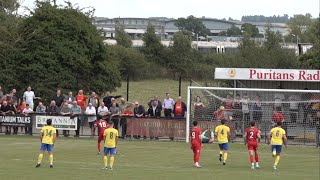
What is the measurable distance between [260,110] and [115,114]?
7.01 meters

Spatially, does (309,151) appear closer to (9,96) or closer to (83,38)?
Result: (9,96)

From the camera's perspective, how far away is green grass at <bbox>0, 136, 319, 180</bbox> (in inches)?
1009

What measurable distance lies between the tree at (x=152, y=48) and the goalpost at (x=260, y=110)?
142 feet

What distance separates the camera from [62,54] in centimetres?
5138

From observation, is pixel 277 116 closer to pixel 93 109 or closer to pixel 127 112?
pixel 127 112

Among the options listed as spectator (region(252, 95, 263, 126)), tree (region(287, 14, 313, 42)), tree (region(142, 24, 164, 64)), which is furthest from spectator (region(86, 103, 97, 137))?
tree (region(287, 14, 313, 42))

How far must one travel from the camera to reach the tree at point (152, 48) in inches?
3302

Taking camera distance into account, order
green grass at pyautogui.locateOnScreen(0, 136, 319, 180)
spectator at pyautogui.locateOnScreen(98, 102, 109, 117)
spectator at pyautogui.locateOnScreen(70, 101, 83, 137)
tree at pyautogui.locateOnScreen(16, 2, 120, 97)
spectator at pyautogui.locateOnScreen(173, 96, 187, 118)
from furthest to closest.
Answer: tree at pyautogui.locateOnScreen(16, 2, 120, 97), spectator at pyautogui.locateOnScreen(70, 101, 83, 137), spectator at pyautogui.locateOnScreen(173, 96, 187, 118), spectator at pyautogui.locateOnScreen(98, 102, 109, 117), green grass at pyautogui.locateOnScreen(0, 136, 319, 180)

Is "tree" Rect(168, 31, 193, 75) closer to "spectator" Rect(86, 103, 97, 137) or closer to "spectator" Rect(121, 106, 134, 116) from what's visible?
"spectator" Rect(121, 106, 134, 116)

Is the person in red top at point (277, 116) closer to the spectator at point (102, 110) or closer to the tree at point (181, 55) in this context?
the spectator at point (102, 110)

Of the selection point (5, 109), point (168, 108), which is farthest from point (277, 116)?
point (5, 109)

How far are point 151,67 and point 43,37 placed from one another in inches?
949

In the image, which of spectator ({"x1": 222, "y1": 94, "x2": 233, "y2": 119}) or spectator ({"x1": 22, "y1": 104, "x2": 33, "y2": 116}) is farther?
spectator ({"x1": 22, "y1": 104, "x2": 33, "y2": 116})

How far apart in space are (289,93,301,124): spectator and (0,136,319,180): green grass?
138 cm
